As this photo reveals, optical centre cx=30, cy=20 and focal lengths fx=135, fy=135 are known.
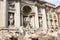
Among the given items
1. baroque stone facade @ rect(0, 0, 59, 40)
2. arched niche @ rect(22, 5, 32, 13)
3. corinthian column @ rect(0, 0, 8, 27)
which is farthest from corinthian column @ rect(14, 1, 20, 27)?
arched niche @ rect(22, 5, 32, 13)

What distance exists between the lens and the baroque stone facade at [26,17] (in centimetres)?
1388

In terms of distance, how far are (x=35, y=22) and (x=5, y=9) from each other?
428 centimetres

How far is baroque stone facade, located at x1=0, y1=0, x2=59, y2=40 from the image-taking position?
1388 cm

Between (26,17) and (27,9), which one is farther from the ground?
(27,9)

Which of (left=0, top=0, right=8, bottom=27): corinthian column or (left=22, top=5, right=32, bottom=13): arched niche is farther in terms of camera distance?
(left=22, top=5, right=32, bottom=13): arched niche

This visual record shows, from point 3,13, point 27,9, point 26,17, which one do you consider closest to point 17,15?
point 3,13

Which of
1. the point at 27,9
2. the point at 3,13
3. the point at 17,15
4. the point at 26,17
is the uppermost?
the point at 27,9

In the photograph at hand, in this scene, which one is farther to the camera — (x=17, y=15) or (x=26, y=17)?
(x=26, y=17)

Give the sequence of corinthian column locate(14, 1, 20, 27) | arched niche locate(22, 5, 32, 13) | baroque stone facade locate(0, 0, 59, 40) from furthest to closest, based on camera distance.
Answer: arched niche locate(22, 5, 32, 13)
corinthian column locate(14, 1, 20, 27)
baroque stone facade locate(0, 0, 59, 40)

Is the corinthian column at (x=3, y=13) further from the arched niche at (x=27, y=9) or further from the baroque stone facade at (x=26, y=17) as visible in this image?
the arched niche at (x=27, y=9)

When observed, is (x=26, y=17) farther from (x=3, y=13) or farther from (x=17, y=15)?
(x=3, y=13)

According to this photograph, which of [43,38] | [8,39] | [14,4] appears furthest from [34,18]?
[43,38]

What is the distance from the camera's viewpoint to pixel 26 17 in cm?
1717

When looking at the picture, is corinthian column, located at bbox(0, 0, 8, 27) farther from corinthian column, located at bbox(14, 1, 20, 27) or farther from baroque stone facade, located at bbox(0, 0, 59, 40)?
corinthian column, located at bbox(14, 1, 20, 27)
